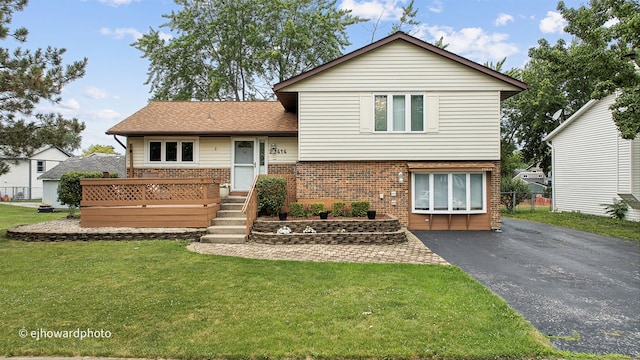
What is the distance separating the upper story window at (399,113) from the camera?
1166cm

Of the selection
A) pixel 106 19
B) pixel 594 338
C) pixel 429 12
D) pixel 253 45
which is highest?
pixel 429 12

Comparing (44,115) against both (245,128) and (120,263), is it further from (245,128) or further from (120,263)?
(245,128)

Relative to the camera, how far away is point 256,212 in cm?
1052

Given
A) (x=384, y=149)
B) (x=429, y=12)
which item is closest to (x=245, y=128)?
(x=384, y=149)

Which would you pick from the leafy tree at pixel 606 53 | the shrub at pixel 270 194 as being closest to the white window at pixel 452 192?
the shrub at pixel 270 194

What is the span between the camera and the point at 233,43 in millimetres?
26781

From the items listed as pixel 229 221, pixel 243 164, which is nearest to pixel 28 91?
pixel 229 221

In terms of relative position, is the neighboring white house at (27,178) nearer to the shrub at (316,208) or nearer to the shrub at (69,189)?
the shrub at (69,189)

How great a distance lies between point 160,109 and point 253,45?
1375 cm

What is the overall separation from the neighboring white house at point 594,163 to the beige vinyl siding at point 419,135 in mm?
8258

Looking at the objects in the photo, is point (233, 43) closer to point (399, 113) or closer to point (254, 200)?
point (399, 113)

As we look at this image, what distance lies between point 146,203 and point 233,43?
2043 cm

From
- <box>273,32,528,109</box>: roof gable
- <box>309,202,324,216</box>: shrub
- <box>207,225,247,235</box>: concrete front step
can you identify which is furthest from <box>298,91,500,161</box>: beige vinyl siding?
<box>207,225,247,235</box>: concrete front step

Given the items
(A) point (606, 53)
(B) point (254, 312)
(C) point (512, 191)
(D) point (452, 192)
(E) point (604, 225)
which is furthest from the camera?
(C) point (512, 191)
